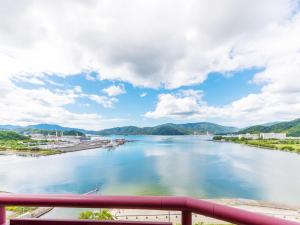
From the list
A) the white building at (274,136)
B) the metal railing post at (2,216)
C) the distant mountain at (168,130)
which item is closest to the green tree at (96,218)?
the metal railing post at (2,216)

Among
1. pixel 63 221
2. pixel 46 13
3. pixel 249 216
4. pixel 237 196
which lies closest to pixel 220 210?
pixel 249 216

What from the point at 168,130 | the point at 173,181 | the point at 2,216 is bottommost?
the point at 173,181

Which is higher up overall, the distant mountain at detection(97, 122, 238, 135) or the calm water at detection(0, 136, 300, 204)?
the distant mountain at detection(97, 122, 238, 135)

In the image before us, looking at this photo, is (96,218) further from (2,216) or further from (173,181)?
(173,181)

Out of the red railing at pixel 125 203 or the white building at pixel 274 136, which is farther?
the white building at pixel 274 136

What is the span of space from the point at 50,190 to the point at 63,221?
2209 cm

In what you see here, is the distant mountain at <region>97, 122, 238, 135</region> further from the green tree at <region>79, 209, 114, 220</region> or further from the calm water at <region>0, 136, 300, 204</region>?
the green tree at <region>79, 209, 114, 220</region>

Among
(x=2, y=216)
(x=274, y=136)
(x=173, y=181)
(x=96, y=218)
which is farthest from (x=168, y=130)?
(x=2, y=216)

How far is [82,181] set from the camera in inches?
929

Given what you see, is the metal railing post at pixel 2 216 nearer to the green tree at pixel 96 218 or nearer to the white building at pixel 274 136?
the green tree at pixel 96 218

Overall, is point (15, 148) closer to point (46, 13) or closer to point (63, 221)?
point (46, 13)

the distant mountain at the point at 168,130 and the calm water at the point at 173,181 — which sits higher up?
the distant mountain at the point at 168,130

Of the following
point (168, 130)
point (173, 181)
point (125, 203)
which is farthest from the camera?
point (168, 130)

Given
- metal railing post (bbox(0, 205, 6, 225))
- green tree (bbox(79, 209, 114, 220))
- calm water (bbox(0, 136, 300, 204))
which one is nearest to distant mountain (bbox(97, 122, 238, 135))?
calm water (bbox(0, 136, 300, 204))
